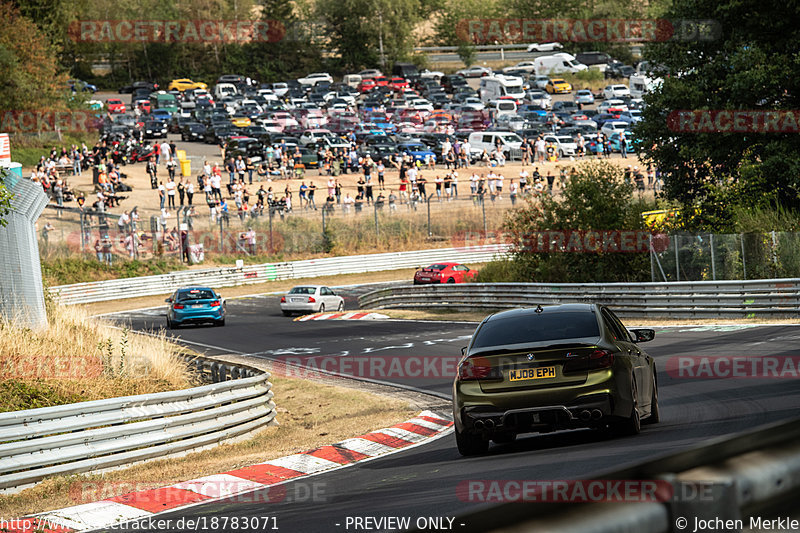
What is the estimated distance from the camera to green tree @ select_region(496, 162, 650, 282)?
30422 mm

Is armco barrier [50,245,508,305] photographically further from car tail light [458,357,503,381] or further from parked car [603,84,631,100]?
parked car [603,84,631,100]

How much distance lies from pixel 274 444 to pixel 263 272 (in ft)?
121

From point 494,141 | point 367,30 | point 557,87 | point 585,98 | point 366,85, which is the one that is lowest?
point 494,141

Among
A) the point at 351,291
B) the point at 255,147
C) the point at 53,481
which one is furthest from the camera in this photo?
the point at 255,147

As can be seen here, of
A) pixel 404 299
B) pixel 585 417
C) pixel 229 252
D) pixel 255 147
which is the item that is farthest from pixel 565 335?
pixel 255 147

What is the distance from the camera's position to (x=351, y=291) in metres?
46.2

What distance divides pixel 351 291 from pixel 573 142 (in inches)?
1040

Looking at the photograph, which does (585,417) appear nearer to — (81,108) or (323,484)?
(323,484)

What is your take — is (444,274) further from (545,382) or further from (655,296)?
(545,382)

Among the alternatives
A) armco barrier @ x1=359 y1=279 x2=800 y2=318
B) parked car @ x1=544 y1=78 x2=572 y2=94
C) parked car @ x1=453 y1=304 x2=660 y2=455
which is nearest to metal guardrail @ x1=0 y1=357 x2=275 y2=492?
parked car @ x1=453 y1=304 x2=660 y2=455

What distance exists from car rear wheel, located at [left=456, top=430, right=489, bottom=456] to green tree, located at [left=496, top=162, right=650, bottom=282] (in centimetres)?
2074

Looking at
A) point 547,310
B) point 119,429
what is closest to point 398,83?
point 119,429

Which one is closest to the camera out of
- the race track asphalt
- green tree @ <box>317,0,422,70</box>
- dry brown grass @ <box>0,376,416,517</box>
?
the race track asphalt

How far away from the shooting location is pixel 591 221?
30656 millimetres
